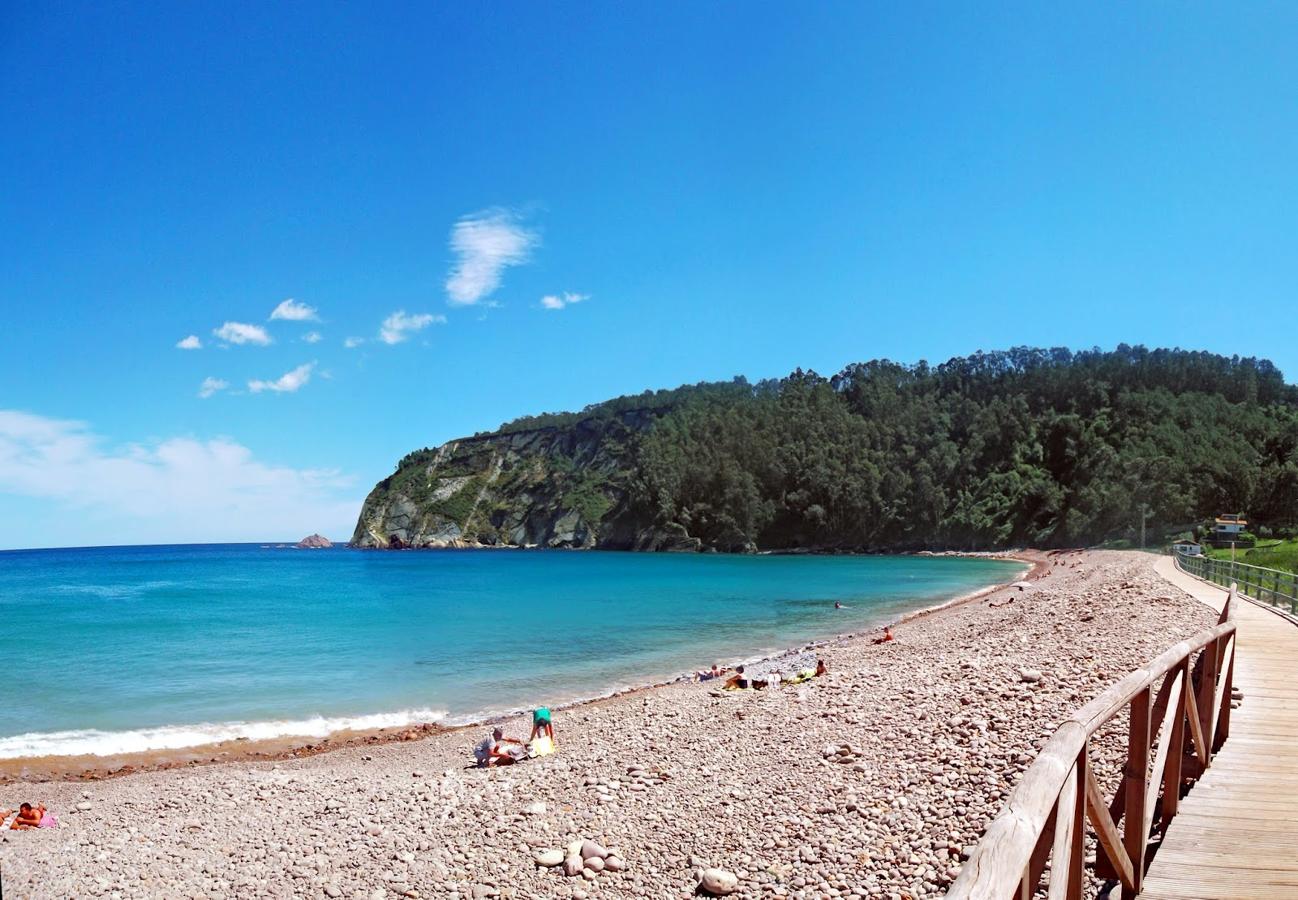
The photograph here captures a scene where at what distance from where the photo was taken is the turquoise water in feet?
54.1

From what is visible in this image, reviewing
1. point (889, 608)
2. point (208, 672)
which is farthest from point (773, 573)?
point (208, 672)

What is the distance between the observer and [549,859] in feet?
23.3

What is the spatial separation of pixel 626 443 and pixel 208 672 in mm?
135186

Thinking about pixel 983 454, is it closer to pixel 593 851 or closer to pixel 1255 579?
pixel 1255 579

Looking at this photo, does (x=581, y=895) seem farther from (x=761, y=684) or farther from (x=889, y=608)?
(x=889, y=608)

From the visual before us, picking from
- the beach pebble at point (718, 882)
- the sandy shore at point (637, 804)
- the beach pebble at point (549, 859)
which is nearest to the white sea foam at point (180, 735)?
the sandy shore at point (637, 804)

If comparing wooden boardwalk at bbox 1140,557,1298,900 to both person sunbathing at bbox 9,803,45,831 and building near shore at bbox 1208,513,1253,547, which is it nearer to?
person sunbathing at bbox 9,803,45,831

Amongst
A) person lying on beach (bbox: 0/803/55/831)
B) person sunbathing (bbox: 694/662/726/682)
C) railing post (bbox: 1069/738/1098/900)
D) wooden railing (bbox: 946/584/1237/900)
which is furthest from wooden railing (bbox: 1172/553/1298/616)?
person lying on beach (bbox: 0/803/55/831)

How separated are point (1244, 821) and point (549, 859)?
5.54 metres

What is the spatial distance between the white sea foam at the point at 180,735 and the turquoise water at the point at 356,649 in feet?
0.21

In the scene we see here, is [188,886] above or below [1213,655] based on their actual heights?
below

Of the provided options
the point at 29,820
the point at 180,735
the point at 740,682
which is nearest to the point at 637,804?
the point at 29,820

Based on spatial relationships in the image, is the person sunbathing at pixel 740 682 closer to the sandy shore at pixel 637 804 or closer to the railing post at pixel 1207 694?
the sandy shore at pixel 637 804

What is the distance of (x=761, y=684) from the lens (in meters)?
15.9
